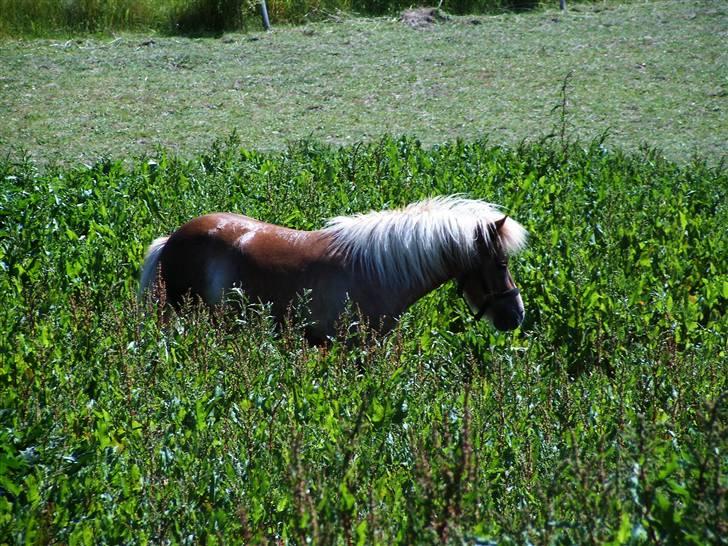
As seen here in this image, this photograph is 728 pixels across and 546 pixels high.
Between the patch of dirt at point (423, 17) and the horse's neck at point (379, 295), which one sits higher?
the patch of dirt at point (423, 17)

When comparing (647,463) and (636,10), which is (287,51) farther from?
(647,463)

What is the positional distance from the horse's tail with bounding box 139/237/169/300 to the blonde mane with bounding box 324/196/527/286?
129 centimetres

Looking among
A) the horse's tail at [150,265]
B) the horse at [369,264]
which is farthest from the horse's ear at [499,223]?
the horse's tail at [150,265]

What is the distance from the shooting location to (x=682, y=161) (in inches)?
471

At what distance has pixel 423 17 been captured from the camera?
Result: 1853 centimetres

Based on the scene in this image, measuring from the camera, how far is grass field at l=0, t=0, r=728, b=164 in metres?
13.3

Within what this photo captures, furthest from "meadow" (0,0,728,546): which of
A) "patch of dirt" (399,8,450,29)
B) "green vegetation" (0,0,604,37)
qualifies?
"patch of dirt" (399,8,450,29)

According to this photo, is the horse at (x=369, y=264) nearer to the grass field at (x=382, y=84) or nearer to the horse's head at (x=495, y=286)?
the horse's head at (x=495, y=286)

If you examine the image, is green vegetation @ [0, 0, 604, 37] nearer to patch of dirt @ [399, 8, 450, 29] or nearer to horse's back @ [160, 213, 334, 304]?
patch of dirt @ [399, 8, 450, 29]

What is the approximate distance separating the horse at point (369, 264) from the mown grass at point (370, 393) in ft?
0.77

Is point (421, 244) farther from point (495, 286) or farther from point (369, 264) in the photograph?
point (495, 286)

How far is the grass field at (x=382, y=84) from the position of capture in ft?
43.6

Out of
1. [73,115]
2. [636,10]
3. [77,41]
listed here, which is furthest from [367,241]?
[636,10]

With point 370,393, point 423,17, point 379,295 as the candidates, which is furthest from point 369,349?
point 423,17
